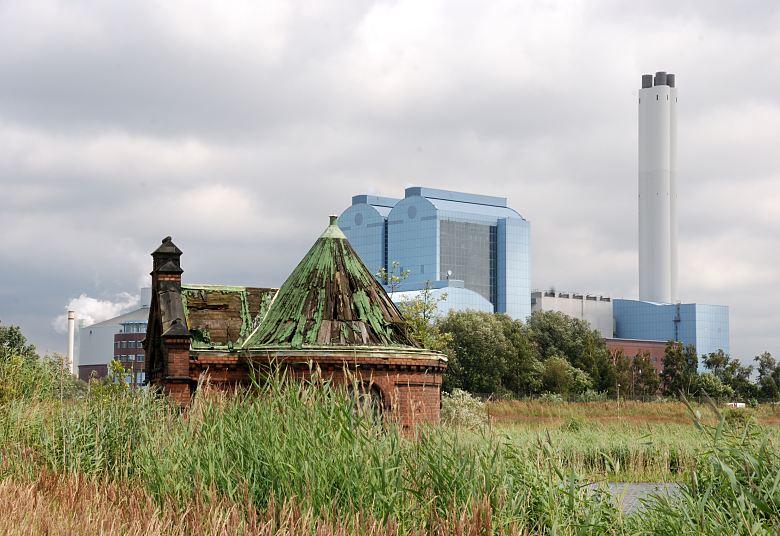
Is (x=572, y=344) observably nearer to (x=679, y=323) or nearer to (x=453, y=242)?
(x=453, y=242)

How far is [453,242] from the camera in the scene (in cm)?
15400

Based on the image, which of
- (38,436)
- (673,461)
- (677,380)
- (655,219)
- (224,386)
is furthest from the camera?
(655,219)

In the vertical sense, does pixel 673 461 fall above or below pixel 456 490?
below

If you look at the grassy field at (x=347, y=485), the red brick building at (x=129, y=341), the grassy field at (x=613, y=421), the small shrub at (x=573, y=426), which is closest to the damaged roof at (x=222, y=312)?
the grassy field at (x=613, y=421)

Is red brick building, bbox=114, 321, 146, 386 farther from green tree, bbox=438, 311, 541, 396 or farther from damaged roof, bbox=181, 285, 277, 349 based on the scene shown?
damaged roof, bbox=181, 285, 277, 349

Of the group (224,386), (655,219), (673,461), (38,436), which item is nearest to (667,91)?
(655,219)

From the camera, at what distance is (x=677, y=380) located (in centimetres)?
10550

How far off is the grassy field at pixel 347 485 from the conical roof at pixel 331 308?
38.1 ft

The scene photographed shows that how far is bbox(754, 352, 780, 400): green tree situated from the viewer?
10033 cm

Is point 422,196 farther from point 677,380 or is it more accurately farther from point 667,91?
point 677,380

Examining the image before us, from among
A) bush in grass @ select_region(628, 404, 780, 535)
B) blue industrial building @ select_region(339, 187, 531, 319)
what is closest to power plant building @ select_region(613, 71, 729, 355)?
blue industrial building @ select_region(339, 187, 531, 319)

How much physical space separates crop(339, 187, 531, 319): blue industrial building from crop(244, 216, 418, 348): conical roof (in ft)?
380

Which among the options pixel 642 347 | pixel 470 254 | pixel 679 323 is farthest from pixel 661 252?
pixel 470 254

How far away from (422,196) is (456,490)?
466 feet
